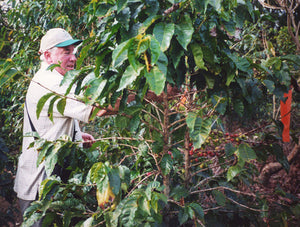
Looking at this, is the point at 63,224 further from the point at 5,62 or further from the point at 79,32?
the point at 79,32

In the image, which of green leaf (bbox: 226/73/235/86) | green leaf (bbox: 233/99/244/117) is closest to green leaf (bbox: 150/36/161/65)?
green leaf (bbox: 226/73/235/86)

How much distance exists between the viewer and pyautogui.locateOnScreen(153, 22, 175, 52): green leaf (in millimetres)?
902

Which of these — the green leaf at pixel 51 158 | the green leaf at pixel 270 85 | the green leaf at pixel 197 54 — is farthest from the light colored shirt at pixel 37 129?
the green leaf at pixel 270 85

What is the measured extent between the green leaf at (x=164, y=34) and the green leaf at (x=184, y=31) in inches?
1.5

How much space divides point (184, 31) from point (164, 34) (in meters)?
0.08

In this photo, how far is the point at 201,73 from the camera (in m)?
1.25

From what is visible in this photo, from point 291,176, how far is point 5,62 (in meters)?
4.82

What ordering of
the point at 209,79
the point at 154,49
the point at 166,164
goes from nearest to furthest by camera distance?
the point at 154,49, the point at 209,79, the point at 166,164

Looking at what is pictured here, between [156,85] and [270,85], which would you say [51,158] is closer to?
[156,85]

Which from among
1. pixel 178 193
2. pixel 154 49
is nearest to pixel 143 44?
pixel 154 49

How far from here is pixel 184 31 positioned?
37.7 inches

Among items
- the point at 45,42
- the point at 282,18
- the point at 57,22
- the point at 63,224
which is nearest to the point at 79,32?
the point at 57,22

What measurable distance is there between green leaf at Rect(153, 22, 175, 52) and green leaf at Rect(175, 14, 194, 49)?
38 millimetres

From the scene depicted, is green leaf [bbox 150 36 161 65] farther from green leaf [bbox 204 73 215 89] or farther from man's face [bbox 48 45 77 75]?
man's face [bbox 48 45 77 75]
